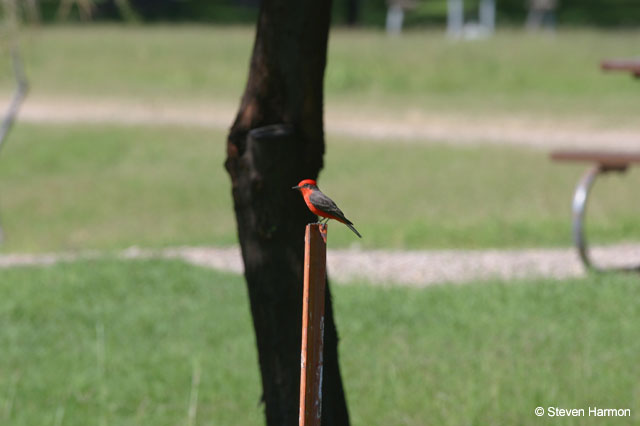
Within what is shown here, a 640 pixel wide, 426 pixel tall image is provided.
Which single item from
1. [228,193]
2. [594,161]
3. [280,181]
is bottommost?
[228,193]

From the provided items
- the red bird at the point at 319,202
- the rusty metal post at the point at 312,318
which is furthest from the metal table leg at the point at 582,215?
the rusty metal post at the point at 312,318

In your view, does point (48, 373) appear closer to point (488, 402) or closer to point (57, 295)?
point (57, 295)

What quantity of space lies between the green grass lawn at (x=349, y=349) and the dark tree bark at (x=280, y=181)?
3.88 ft

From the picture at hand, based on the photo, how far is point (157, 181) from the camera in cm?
1483

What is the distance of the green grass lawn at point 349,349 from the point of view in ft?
17.2

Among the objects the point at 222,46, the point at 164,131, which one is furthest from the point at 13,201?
the point at 222,46

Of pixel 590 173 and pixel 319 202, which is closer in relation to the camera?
pixel 319 202

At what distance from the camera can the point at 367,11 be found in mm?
61156

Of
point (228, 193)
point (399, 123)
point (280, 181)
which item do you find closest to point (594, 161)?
point (280, 181)

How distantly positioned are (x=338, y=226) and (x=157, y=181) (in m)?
4.20

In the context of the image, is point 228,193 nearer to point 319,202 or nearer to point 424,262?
point 424,262

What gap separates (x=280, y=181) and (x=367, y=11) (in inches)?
2304

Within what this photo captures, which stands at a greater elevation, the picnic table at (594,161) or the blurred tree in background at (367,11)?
the picnic table at (594,161)

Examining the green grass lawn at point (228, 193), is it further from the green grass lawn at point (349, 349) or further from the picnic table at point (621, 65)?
the green grass lawn at point (349, 349)
